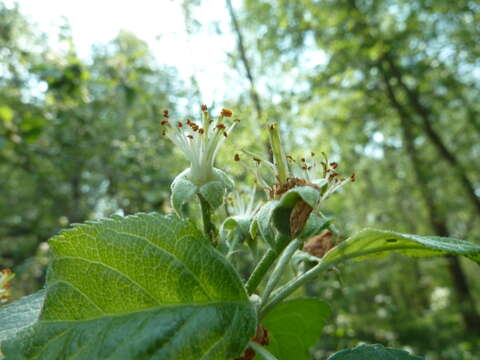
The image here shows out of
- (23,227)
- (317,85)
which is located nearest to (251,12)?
(317,85)

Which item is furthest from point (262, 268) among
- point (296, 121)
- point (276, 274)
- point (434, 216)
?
point (434, 216)

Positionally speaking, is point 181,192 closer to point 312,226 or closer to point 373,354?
point 312,226

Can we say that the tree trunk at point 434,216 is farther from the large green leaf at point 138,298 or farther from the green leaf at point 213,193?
the large green leaf at point 138,298

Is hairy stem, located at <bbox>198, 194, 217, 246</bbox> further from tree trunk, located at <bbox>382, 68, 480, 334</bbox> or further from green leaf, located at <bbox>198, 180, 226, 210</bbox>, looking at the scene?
tree trunk, located at <bbox>382, 68, 480, 334</bbox>

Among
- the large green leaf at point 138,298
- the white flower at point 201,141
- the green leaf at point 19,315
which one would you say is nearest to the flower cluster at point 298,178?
the white flower at point 201,141

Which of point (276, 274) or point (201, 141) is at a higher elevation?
point (201, 141)

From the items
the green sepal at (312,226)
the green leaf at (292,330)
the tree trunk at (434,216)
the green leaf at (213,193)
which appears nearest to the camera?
the green sepal at (312,226)
